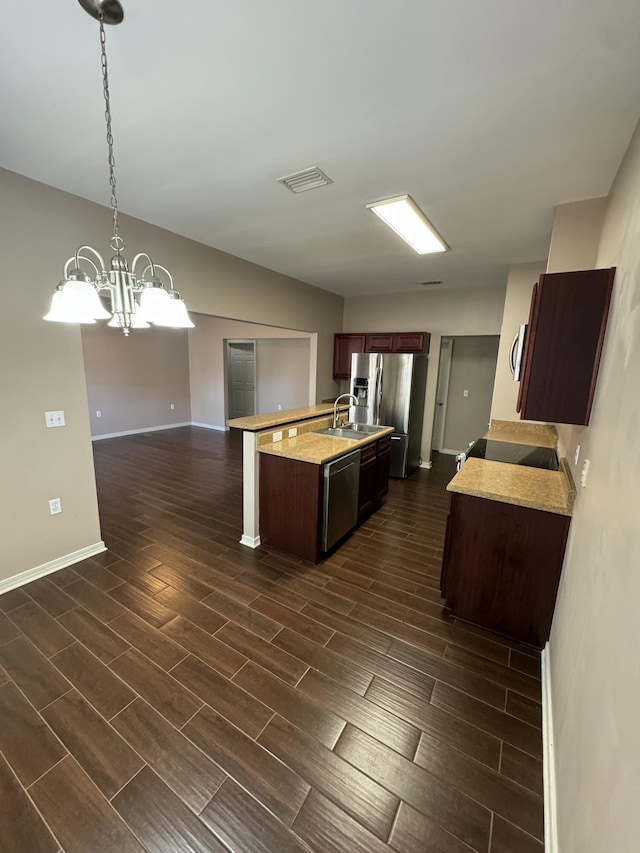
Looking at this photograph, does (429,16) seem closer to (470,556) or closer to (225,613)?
(470,556)

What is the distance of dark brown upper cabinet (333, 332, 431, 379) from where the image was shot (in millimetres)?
5121

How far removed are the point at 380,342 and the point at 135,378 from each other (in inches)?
195

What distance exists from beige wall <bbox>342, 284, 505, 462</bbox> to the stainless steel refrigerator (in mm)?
375

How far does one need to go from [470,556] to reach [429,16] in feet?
7.96

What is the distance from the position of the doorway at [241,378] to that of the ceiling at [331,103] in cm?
470

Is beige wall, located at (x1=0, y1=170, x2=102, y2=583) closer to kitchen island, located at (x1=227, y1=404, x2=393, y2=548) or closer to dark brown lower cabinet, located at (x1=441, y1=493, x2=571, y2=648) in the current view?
kitchen island, located at (x1=227, y1=404, x2=393, y2=548)

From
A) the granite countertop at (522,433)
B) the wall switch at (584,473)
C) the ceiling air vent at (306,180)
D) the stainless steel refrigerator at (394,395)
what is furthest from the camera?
the stainless steel refrigerator at (394,395)

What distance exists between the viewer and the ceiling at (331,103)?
3.76 feet

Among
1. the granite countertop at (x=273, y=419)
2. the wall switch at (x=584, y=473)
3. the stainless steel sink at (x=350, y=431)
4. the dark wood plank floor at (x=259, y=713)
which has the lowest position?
the dark wood plank floor at (x=259, y=713)

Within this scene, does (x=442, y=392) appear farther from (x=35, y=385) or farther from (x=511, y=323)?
(x=35, y=385)

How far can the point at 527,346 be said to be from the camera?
184 cm

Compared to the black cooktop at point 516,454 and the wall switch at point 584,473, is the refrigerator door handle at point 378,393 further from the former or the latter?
the wall switch at point 584,473

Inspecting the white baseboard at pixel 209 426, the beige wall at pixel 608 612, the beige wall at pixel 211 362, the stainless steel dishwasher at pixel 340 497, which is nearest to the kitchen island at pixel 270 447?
the stainless steel dishwasher at pixel 340 497

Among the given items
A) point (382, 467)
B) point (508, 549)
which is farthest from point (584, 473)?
point (382, 467)
